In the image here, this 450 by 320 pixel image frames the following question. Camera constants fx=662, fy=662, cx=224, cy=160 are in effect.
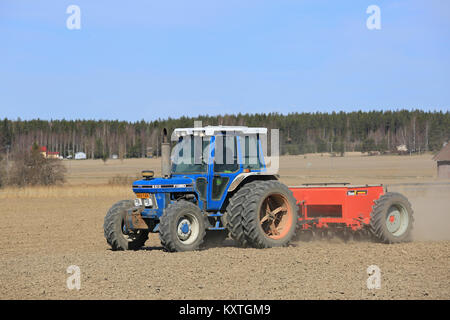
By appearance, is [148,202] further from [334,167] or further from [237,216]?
[334,167]

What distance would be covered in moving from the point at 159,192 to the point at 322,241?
4.01 meters

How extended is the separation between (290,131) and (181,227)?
Answer: 370ft

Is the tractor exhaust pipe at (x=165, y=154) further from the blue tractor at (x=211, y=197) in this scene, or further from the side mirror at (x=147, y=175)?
the side mirror at (x=147, y=175)

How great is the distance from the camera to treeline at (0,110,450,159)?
115 m

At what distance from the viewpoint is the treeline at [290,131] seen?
378ft

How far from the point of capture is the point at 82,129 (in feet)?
478

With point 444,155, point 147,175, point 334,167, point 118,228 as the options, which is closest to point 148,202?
point 147,175

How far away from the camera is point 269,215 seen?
1305cm

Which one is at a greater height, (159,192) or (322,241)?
(159,192)

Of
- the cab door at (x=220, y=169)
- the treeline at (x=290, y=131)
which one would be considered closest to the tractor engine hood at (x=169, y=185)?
the cab door at (x=220, y=169)

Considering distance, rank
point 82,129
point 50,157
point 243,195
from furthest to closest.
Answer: point 82,129 → point 50,157 → point 243,195

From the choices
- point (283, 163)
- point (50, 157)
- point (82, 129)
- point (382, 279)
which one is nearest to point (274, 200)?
point (382, 279)

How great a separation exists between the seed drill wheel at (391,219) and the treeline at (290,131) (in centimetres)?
8662
